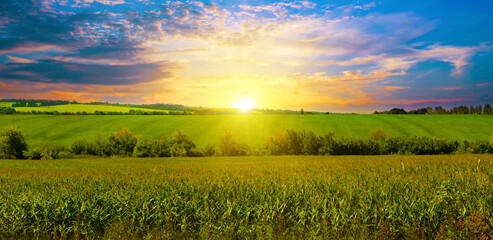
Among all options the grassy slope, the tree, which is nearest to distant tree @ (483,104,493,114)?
the grassy slope

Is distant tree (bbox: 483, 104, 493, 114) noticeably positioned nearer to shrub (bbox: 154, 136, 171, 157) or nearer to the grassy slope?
the grassy slope

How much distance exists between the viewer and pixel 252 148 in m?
74.1

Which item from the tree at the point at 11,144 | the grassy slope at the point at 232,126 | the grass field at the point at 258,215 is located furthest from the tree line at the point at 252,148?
the grass field at the point at 258,215

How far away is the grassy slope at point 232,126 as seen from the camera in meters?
104

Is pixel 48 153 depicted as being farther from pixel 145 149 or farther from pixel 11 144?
pixel 145 149

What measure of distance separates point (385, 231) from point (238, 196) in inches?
201

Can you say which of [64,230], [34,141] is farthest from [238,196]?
[34,141]

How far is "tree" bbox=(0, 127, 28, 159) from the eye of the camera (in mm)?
69562

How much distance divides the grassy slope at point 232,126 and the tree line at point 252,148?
909 inches

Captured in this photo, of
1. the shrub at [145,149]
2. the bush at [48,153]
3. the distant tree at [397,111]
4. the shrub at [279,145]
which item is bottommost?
the bush at [48,153]

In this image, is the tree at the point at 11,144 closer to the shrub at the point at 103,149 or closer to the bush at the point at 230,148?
the shrub at the point at 103,149

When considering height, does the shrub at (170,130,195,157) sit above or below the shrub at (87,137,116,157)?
above

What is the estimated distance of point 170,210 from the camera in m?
10.5

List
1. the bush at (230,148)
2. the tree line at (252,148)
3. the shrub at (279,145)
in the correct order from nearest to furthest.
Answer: the tree line at (252,148)
the shrub at (279,145)
the bush at (230,148)
